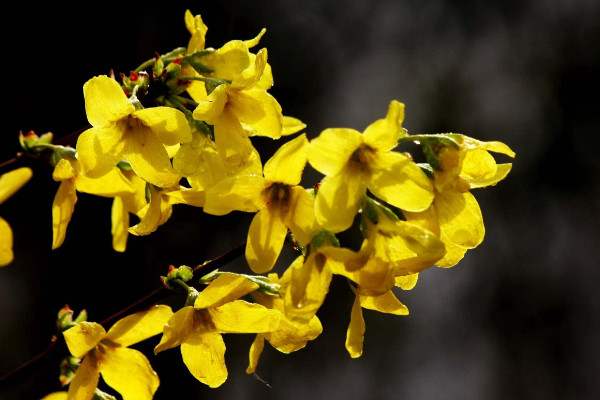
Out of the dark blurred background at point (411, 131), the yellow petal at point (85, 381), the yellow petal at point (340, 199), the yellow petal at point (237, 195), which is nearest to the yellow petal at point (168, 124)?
the yellow petal at point (237, 195)

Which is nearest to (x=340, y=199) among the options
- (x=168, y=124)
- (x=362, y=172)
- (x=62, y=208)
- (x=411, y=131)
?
(x=362, y=172)

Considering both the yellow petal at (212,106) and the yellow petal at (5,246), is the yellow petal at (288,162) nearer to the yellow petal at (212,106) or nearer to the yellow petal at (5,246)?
the yellow petal at (212,106)


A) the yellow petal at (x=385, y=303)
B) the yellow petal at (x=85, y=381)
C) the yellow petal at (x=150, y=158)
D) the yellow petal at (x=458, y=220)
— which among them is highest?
the yellow petal at (x=150, y=158)

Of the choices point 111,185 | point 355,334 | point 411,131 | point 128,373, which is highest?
Answer: point 111,185

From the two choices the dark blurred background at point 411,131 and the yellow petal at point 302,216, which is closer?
the yellow petal at point 302,216

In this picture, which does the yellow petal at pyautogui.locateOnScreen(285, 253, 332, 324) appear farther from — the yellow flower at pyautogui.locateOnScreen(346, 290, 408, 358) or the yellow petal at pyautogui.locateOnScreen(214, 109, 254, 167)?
the yellow petal at pyautogui.locateOnScreen(214, 109, 254, 167)

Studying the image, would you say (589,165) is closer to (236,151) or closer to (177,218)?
(177,218)

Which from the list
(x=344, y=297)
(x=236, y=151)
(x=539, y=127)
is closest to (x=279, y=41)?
(x=344, y=297)

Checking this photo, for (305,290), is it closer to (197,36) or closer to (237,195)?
(237,195)
